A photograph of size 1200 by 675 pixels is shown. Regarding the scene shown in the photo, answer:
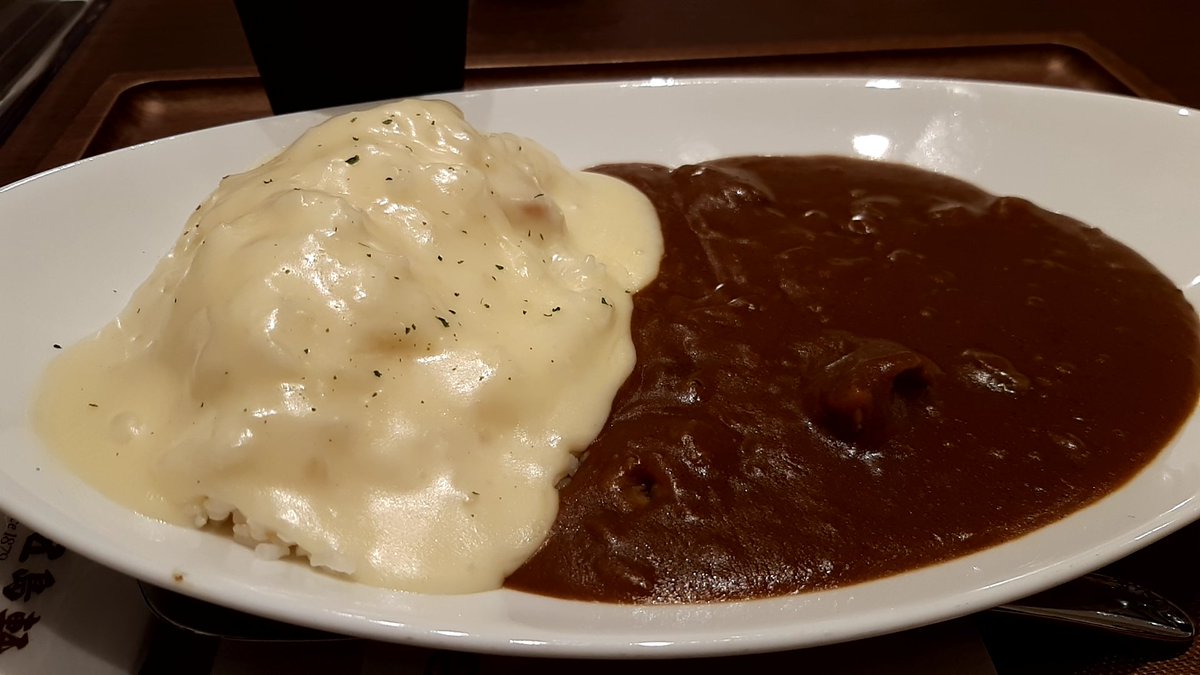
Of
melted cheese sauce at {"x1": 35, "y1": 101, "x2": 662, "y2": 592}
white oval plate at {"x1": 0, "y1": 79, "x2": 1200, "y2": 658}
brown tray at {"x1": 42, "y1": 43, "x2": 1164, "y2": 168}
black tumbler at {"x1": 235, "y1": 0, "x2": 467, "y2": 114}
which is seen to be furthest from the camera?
brown tray at {"x1": 42, "y1": 43, "x2": 1164, "y2": 168}

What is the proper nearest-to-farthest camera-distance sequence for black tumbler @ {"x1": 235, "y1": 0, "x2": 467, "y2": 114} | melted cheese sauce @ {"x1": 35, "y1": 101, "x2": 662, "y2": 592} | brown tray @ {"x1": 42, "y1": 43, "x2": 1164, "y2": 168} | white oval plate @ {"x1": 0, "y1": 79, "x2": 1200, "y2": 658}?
white oval plate @ {"x1": 0, "y1": 79, "x2": 1200, "y2": 658} → melted cheese sauce @ {"x1": 35, "y1": 101, "x2": 662, "y2": 592} → black tumbler @ {"x1": 235, "y1": 0, "x2": 467, "y2": 114} → brown tray @ {"x1": 42, "y1": 43, "x2": 1164, "y2": 168}

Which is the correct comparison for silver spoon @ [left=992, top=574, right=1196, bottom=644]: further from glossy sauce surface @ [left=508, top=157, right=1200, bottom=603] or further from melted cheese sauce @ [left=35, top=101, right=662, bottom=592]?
melted cheese sauce @ [left=35, top=101, right=662, bottom=592]

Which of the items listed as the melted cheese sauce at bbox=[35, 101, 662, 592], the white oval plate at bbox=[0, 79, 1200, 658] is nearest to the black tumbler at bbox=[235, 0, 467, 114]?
the white oval plate at bbox=[0, 79, 1200, 658]

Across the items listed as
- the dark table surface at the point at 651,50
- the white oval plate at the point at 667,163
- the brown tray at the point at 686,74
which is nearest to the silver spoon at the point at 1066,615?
the white oval plate at the point at 667,163

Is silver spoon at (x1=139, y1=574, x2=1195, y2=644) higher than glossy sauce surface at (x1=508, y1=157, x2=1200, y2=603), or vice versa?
glossy sauce surface at (x1=508, y1=157, x2=1200, y2=603)

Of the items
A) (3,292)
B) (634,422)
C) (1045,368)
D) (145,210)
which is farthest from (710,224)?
(3,292)

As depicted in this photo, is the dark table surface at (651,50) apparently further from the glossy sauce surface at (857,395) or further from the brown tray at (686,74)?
the glossy sauce surface at (857,395)

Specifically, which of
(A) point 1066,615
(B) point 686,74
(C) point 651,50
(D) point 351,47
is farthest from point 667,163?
(A) point 1066,615
